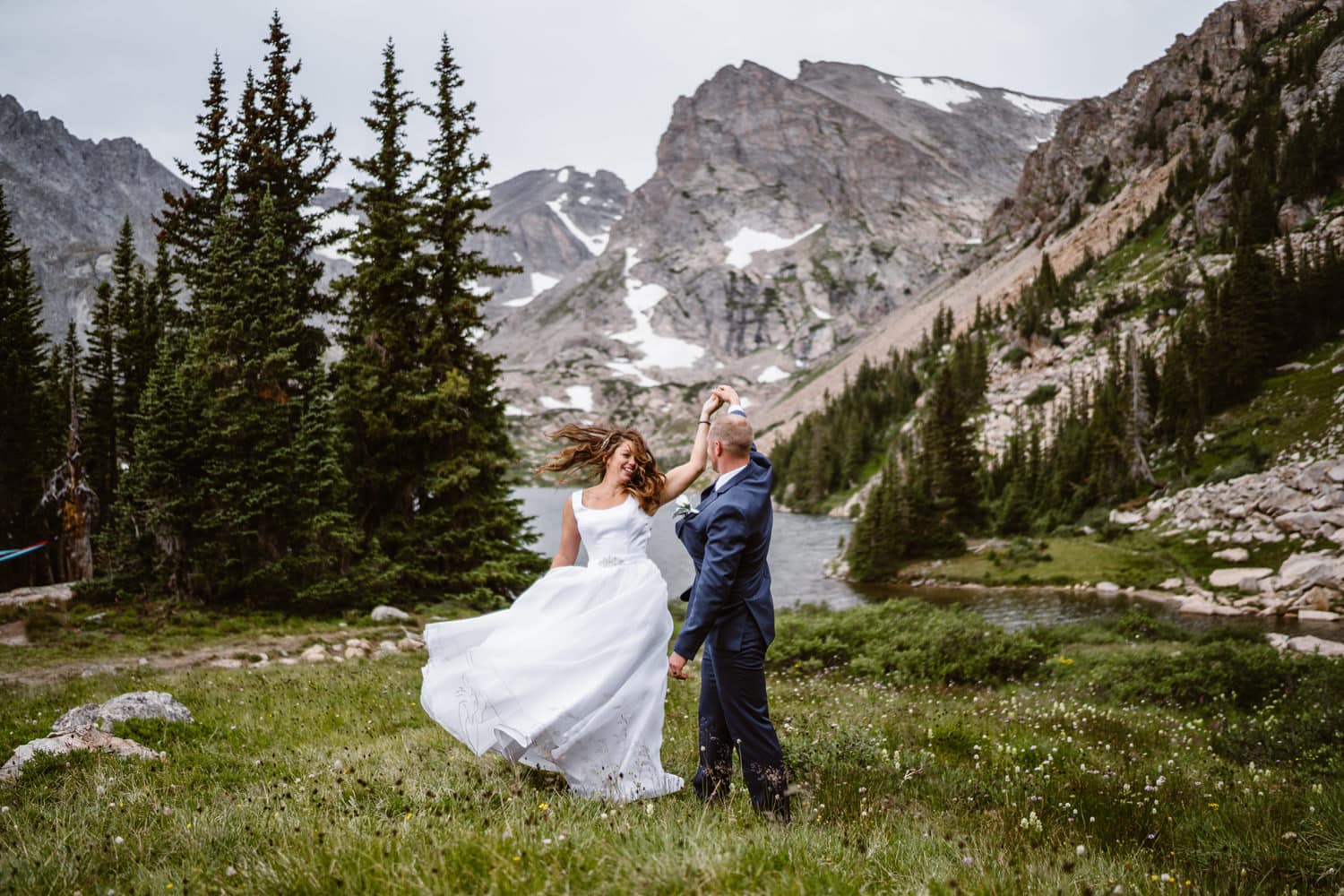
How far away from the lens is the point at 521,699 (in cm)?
490

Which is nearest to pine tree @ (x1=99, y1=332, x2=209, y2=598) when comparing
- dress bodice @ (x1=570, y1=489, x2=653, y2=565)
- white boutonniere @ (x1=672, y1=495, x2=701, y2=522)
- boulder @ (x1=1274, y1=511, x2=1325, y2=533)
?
dress bodice @ (x1=570, y1=489, x2=653, y2=565)

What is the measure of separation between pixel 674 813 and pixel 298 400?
63.4ft

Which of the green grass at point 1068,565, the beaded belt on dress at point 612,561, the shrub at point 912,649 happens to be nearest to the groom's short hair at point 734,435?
the beaded belt on dress at point 612,561

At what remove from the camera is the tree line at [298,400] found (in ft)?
60.7

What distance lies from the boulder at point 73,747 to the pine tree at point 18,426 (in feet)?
85.7

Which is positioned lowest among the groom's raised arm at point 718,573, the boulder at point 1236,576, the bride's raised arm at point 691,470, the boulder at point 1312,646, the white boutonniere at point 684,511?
the boulder at point 1236,576

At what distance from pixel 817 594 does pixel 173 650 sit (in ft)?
111

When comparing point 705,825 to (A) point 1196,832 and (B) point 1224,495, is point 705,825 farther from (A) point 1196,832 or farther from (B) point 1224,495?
(B) point 1224,495

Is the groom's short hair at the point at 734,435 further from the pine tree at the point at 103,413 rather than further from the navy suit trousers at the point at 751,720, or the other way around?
the pine tree at the point at 103,413

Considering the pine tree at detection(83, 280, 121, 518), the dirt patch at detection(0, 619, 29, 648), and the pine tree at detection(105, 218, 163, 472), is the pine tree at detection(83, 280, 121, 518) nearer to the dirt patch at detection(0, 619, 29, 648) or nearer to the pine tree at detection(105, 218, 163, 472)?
the pine tree at detection(105, 218, 163, 472)

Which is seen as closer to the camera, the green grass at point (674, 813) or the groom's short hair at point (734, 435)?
the green grass at point (674, 813)

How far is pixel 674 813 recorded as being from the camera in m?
4.18

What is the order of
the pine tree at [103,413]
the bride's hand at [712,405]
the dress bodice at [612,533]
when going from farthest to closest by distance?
the pine tree at [103,413], the bride's hand at [712,405], the dress bodice at [612,533]

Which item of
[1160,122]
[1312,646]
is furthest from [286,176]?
[1160,122]
